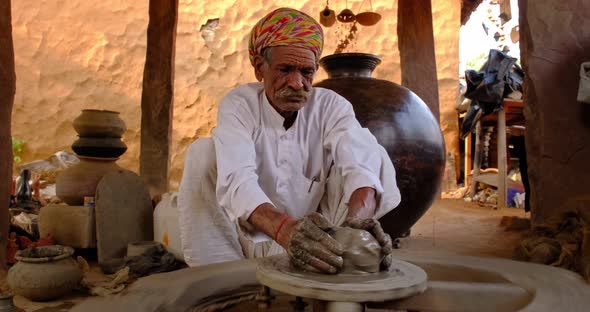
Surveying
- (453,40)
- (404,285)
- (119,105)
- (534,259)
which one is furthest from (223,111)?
(453,40)

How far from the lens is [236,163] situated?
1830 millimetres

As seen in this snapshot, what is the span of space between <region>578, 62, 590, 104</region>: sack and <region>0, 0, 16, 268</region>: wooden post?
3337 millimetres

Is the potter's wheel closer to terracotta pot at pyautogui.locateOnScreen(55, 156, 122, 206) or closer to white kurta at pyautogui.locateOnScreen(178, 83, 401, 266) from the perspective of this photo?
white kurta at pyautogui.locateOnScreen(178, 83, 401, 266)

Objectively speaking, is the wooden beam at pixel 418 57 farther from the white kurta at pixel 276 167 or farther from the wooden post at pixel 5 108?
the wooden post at pixel 5 108

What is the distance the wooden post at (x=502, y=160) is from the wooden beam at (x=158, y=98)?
4.06 meters

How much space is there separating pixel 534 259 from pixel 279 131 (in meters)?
1.65

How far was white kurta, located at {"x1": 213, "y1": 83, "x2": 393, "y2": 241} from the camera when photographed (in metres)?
2.02

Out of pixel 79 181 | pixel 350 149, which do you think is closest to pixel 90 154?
pixel 79 181

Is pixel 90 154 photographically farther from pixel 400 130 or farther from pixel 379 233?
pixel 379 233

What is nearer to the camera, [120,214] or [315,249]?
[315,249]

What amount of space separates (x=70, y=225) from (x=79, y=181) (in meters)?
0.33

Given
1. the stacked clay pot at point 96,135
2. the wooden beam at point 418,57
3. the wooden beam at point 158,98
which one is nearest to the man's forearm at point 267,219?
the stacked clay pot at point 96,135

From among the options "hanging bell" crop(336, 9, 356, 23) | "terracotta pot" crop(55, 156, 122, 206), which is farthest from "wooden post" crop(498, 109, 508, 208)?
"terracotta pot" crop(55, 156, 122, 206)

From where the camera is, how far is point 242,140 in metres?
1.96
